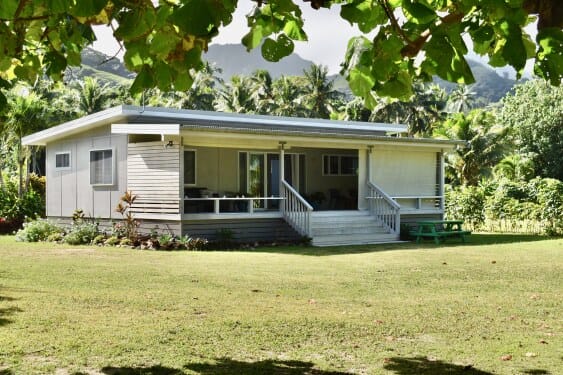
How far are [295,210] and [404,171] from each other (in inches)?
194

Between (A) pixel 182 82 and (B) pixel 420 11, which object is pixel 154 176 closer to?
(A) pixel 182 82

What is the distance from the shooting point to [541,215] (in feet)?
73.0

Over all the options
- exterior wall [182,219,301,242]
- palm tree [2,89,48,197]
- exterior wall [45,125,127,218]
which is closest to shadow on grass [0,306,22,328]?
exterior wall [182,219,301,242]

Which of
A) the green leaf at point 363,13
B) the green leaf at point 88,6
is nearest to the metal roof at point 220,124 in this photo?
the green leaf at point 363,13

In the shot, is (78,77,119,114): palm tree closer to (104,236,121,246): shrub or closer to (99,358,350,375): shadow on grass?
(104,236,121,246): shrub

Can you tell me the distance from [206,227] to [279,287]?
8457mm

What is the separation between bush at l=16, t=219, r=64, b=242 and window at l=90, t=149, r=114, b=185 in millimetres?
1868

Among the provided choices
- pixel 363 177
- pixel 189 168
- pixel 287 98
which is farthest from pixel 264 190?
pixel 287 98

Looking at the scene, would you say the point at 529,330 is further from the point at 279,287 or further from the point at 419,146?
the point at 419,146

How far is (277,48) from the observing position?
3.41 m

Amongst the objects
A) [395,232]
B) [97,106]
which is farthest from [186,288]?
[97,106]

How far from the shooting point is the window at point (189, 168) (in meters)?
20.6

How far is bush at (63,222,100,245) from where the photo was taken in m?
19.2

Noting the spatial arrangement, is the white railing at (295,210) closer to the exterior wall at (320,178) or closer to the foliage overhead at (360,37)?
the exterior wall at (320,178)
